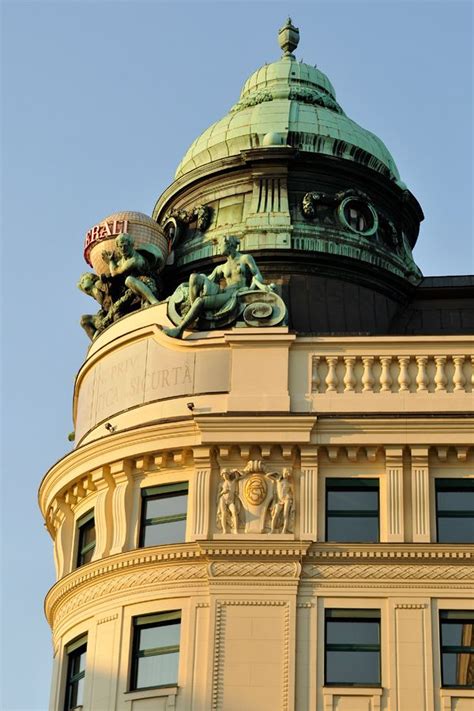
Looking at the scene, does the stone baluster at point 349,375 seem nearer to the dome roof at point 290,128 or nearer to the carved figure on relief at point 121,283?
the carved figure on relief at point 121,283

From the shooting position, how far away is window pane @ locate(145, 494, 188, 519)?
40125 millimetres

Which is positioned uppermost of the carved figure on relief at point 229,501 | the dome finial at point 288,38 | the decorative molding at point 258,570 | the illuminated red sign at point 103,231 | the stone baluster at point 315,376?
the dome finial at point 288,38

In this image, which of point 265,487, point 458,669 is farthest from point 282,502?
point 458,669

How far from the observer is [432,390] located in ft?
133

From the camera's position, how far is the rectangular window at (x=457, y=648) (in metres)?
37.3

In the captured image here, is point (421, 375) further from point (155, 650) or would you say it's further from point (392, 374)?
point (155, 650)

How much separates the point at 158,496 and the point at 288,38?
1951cm

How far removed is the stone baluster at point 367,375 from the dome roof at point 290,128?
29.1 feet

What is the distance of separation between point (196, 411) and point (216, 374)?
3.92ft

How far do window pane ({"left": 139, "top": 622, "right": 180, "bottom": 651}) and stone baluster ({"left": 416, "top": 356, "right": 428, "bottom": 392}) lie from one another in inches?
322

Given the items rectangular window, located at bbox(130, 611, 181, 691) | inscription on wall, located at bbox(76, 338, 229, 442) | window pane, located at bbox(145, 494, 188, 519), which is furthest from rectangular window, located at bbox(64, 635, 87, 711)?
inscription on wall, located at bbox(76, 338, 229, 442)

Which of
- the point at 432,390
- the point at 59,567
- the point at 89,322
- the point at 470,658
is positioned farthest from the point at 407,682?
the point at 89,322

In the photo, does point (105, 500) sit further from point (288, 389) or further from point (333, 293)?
point (333, 293)

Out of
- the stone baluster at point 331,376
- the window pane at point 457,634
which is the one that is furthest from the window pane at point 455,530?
the stone baluster at point 331,376
